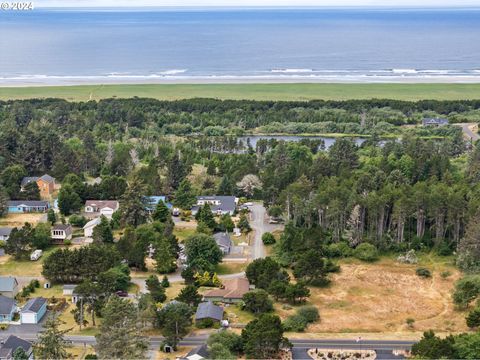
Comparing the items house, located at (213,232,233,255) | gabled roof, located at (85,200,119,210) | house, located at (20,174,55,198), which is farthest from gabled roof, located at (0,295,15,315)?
house, located at (20,174,55,198)

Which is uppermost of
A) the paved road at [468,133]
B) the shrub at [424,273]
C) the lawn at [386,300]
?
the paved road at [468,133]

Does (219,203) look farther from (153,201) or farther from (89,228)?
(89,228)

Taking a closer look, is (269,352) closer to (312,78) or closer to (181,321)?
(181,321)

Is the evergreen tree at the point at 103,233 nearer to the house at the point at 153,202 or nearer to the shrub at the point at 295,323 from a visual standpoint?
the house at the point at 153,202

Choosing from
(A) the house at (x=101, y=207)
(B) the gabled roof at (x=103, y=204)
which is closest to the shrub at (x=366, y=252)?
(A) the house at (x=101, y=207)

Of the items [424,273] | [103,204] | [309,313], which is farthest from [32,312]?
[424,273]

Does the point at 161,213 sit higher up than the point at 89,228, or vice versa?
the point at 161,213
